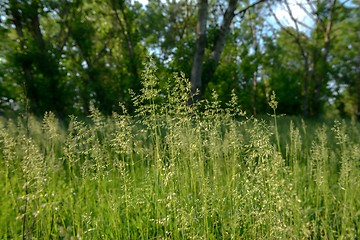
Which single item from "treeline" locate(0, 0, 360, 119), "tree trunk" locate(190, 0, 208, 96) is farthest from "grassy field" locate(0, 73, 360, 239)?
"tree trunk" locate(190, 0, 208, 96)

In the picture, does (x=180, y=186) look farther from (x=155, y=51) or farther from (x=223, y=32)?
(x=155, y=51)

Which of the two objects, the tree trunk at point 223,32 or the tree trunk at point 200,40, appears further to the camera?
the tree trunk at point 223,32

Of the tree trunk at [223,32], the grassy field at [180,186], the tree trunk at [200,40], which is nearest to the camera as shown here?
the grassy field at [180,186]

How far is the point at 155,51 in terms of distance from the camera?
18.8 meters

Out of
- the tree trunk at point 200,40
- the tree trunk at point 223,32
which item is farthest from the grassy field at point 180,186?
the tree trunk at point 223,32

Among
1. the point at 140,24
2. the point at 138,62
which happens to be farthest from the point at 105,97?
the point at 140,24

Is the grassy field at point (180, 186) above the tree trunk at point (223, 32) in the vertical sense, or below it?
below

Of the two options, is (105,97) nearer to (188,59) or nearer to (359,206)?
(188,59)

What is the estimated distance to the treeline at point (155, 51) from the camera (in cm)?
1281

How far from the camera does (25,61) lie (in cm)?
1269

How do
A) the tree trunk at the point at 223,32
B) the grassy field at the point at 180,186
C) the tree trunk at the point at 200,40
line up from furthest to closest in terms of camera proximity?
the tree trunk at the point at 223,32 → the tree trunk at the point at 200,40 → the grassy field at the point at 180,186

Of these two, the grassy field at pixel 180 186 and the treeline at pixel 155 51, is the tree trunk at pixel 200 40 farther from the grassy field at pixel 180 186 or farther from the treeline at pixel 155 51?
the grassy field at pixel 180 186

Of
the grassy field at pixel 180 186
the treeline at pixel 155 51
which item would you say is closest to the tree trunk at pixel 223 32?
the treeline at pixel 155 51

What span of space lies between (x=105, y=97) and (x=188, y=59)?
16.9ft
